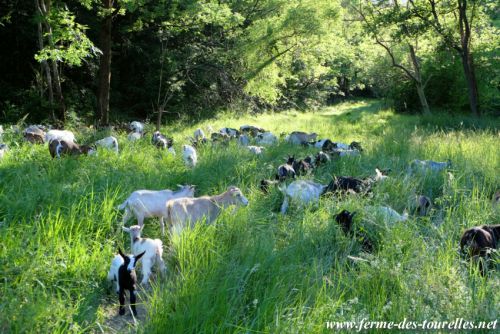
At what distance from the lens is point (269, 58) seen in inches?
784

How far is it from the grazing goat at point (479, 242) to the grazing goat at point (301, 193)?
6.32ft

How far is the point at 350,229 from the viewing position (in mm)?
4602

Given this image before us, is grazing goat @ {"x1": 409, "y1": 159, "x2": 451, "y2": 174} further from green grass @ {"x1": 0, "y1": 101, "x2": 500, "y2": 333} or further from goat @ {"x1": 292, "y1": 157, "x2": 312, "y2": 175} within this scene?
goat @ {"x1": 292, "y1": 157, "x2": 312, "y2": 175}

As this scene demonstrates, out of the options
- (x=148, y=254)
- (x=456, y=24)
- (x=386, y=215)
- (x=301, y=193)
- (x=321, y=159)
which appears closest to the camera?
(x=148, y=254)

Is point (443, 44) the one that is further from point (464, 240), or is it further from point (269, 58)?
point (464, 240)

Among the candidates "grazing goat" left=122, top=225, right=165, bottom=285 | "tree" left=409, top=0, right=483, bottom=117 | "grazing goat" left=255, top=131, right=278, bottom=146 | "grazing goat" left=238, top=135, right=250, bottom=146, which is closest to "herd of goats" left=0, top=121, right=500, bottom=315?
"grazing goat" left=122, top=225, right=165, bottom=285

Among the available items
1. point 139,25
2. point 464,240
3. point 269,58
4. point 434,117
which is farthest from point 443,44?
point 464,240

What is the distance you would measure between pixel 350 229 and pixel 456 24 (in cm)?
1691

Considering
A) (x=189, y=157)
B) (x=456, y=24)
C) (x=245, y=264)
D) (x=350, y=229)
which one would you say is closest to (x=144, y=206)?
(x=245, y=264)

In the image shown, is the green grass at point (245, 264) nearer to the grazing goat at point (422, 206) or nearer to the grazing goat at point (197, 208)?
the grazing goat at point (422, 206)

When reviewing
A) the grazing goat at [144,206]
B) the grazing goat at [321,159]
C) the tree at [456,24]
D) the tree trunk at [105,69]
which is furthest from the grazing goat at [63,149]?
the tree at [456,24]

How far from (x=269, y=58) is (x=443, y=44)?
7.31 metres

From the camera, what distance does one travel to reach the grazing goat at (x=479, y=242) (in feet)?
13.2

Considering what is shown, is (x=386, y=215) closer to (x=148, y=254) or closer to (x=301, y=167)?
(x=148, y=254)
